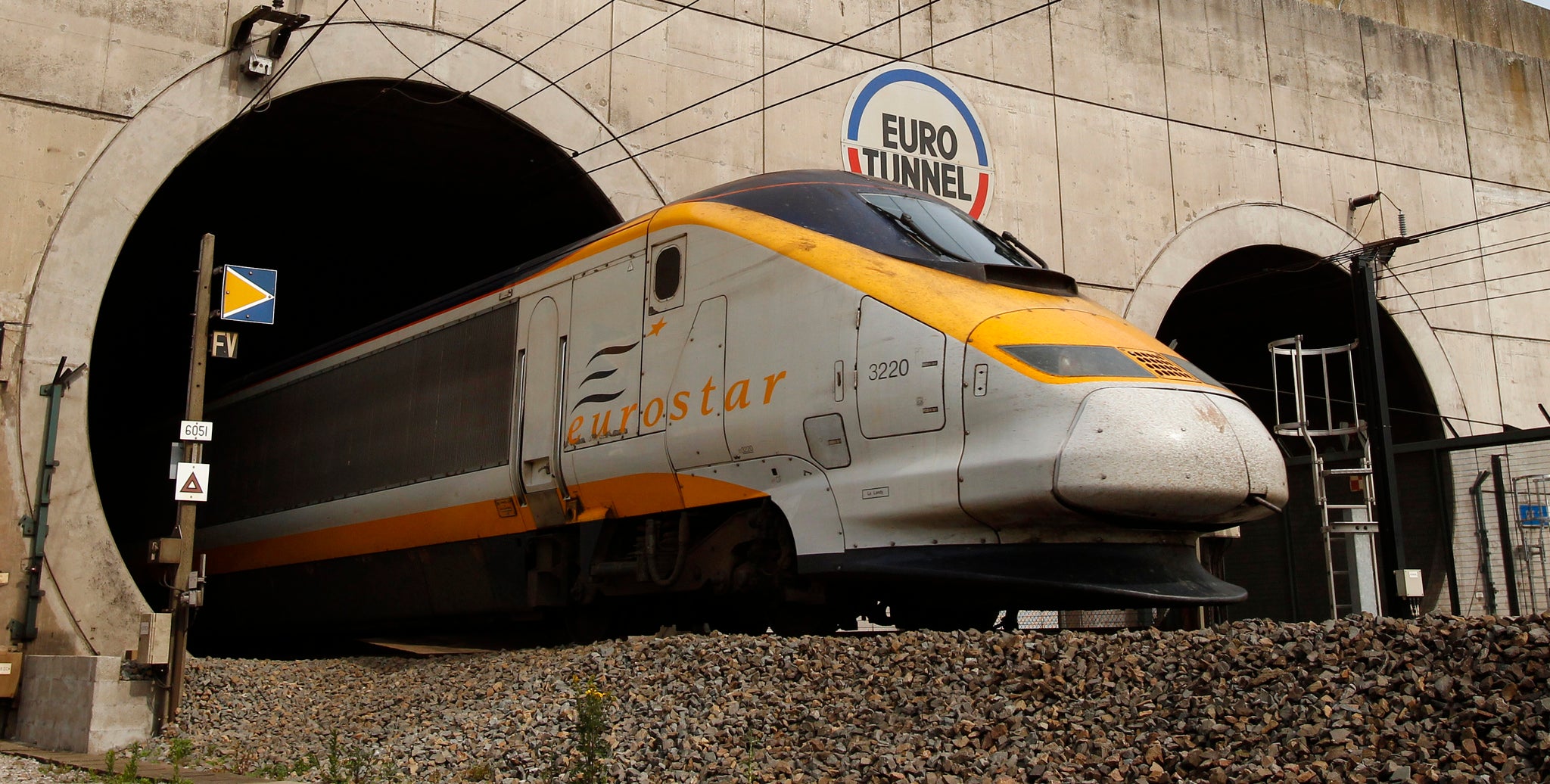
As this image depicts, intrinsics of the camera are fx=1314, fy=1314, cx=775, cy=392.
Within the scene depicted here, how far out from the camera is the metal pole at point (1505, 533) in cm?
1695

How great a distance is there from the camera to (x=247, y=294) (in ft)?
34.8

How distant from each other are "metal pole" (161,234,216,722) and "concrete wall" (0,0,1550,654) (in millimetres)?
2578

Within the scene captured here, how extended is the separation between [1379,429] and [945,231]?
333 inches

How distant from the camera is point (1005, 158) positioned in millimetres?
17578

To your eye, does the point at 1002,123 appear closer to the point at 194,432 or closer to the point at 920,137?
the point at 920,137

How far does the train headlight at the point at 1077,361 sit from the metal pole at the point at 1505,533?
1188cm

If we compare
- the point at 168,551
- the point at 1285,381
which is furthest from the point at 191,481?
the point at 1285,381

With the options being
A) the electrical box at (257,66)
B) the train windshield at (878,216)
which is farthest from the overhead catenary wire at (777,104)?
the train windshield at (878,216)

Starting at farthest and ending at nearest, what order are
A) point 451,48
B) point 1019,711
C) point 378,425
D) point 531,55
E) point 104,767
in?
point 531,55
point 451,48
point 378,425
point 104,767
point 1019,711

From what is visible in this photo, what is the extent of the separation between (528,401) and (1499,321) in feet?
57.8

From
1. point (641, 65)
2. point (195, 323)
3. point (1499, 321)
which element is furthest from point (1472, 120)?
point (195, 323)

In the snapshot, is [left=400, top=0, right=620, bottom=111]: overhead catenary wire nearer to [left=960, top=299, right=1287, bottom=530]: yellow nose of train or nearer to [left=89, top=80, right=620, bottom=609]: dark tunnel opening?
[left=89, top=80, right=620, bottom=609]: dark tunnel opening

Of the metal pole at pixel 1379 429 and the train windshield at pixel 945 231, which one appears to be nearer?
the train windshield at pixel 945 231

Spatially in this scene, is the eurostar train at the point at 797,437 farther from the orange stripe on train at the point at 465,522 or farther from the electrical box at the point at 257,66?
the electrical box at the point at 257,66
